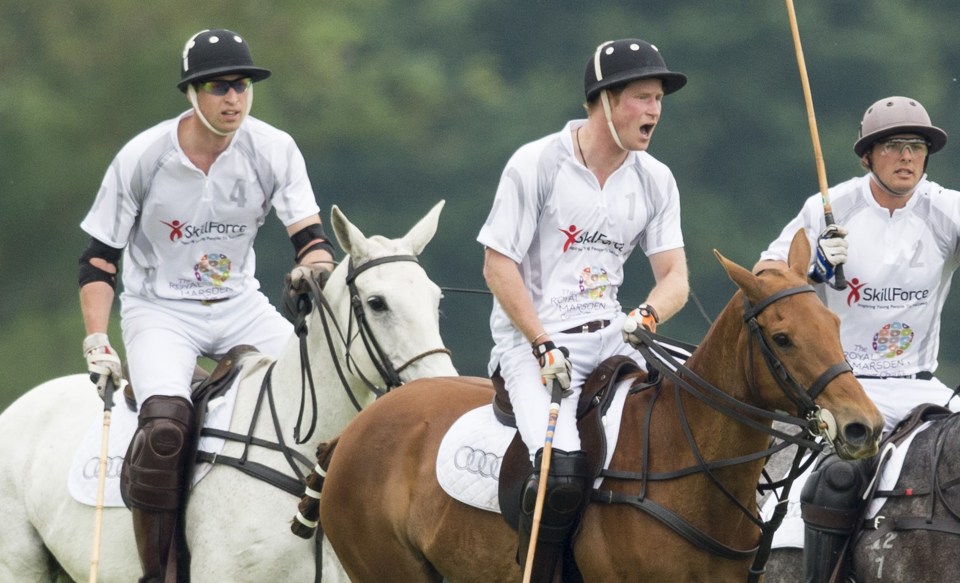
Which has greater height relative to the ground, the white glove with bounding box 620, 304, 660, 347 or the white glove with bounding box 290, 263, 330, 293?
the white glove with bounding box 290, 263, 330, 293

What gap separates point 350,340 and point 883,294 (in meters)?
2.41

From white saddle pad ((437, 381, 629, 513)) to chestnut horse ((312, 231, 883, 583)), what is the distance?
0.08 metres

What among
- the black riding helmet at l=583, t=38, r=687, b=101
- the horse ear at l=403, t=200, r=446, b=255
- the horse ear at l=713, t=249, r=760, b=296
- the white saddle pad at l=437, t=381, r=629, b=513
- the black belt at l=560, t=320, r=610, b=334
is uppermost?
the black riding helmet at l=583, t=38, r=687, b=101

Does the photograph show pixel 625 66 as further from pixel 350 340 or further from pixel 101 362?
pixel 101 362

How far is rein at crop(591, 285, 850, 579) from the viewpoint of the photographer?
6781mm

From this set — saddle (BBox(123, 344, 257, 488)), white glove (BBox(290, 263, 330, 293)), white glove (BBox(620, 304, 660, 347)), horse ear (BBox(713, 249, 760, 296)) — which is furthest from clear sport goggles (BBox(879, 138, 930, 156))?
saddle (BBox(123, 344, 257, 488))

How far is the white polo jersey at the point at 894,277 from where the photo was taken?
8570 mm

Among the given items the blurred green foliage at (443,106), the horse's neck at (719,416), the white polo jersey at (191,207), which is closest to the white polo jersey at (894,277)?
the horse's neck at (719,416)

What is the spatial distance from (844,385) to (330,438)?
2.96m

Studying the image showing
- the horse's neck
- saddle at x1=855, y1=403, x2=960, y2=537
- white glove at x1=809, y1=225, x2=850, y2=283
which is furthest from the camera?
white glove at x1=809, y1=225, x2=850, y2=283

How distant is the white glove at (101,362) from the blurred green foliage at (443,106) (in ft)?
55.3

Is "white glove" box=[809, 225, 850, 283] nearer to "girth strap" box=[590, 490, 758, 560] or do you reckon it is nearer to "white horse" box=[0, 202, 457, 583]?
"girth strap" box=[590, 490, 758, 560]

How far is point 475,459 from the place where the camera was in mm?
7699

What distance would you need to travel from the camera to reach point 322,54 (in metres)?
31.0
